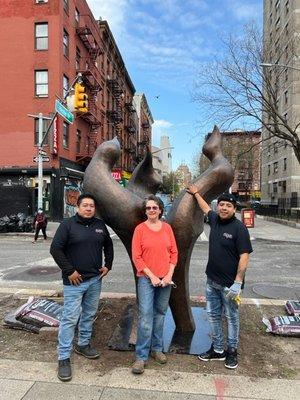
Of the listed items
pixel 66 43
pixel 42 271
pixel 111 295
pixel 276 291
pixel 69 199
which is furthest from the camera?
pixel 66 43

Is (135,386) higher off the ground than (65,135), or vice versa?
(65,135)

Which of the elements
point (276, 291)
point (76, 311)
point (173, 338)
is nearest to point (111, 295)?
point (173, 338)

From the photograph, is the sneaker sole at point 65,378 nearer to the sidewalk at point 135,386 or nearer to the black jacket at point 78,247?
the sidewalk at point 135,386

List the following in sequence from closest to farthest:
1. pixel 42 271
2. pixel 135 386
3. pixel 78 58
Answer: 1. pixel 135 386
2. pixel 42 271
3. pixel 78 58

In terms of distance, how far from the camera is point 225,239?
4320 mm

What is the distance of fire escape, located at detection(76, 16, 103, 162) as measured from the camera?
32.0 metres

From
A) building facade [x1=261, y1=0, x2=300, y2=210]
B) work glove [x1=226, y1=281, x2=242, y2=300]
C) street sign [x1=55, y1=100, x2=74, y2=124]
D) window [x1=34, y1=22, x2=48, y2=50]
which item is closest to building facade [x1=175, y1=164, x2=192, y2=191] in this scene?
work glove [x1=226, y1=281, x2=242, y2=300]

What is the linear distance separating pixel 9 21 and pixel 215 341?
29.2 metres

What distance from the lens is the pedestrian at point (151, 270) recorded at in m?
4.15

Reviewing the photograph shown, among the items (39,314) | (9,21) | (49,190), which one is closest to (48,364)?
(39,314)

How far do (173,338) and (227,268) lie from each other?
1304mm

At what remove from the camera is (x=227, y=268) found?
14.1ft

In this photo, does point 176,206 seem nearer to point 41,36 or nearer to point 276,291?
point 276,291

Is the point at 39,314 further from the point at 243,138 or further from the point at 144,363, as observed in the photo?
the point at 243,138
